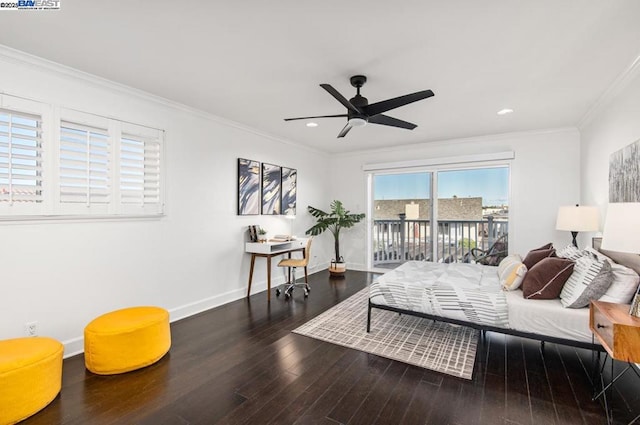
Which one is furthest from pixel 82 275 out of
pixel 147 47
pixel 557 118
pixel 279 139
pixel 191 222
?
pixel 557 118

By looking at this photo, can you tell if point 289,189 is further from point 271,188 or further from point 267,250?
point 267,250

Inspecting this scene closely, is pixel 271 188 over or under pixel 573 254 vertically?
over

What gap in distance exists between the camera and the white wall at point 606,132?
278 centimetres

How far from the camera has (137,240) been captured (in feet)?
10.9

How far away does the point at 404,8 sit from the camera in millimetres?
1916

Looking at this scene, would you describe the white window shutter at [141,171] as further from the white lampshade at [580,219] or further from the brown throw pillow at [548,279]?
the white lampshade at [580,219]

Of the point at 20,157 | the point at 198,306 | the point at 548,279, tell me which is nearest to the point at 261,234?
the point at 198,306

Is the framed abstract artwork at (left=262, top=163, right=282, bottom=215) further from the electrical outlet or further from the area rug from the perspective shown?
the electrical outlet

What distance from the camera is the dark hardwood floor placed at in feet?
6.50

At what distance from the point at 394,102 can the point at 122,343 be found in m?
3.12

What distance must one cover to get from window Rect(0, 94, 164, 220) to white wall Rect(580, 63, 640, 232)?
4.84 m

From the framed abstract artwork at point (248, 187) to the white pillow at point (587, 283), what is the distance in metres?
3.92

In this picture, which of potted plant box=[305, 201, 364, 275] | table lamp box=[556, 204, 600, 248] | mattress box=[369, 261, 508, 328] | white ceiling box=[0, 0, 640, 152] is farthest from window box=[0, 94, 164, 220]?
table lamp box=[556, 204, 600, 248]

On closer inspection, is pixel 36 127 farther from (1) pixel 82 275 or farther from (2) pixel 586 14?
(2) pixel 586 14
